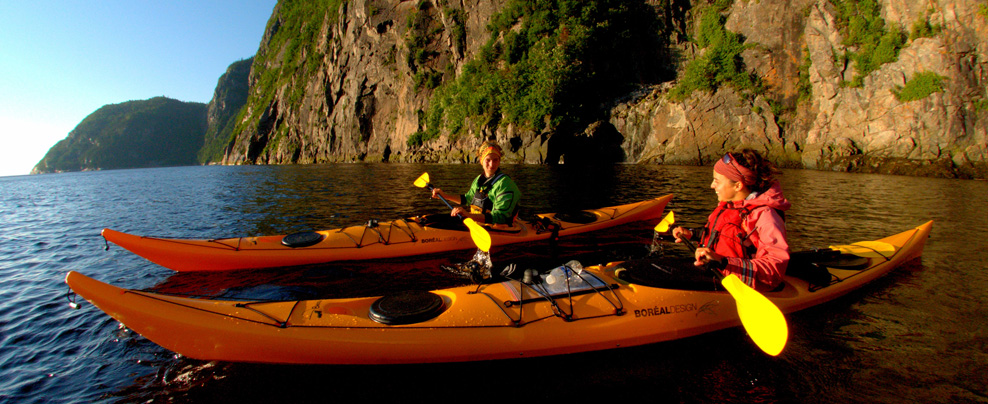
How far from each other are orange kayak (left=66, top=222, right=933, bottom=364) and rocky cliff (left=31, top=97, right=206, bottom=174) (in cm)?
17207

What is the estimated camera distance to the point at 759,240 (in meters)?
3.44

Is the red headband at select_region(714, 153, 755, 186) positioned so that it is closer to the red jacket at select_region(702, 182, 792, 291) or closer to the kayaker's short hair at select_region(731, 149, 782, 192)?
the kayaker's short hair at select_region(731, 149, 782, 192)

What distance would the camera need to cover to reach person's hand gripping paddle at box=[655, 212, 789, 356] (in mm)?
2766

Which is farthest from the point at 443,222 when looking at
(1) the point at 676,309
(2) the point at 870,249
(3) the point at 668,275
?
(2) the point at 870,249

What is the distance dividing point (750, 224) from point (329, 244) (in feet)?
17.8

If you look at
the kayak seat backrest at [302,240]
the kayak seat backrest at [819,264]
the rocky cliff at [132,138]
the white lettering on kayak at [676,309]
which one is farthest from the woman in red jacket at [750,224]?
the rocky cliff at [132,138]

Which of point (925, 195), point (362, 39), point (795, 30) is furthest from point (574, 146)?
point (362, 39)

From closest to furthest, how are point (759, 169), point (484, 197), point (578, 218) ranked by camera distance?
1. point (759, 169)
2. point (484, 197)
3. point (578, 218)

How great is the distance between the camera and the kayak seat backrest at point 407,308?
3.26m

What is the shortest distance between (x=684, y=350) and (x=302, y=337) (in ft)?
10.7

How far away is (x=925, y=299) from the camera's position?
462 cm

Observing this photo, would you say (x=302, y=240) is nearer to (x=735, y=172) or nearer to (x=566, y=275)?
(x=566, y=275)

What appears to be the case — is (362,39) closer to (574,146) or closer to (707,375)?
(574,146)

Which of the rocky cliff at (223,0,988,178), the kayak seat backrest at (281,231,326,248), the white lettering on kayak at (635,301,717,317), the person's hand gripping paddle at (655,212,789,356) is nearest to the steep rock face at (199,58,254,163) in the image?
the rocky cliff at (223,0,988,178)
